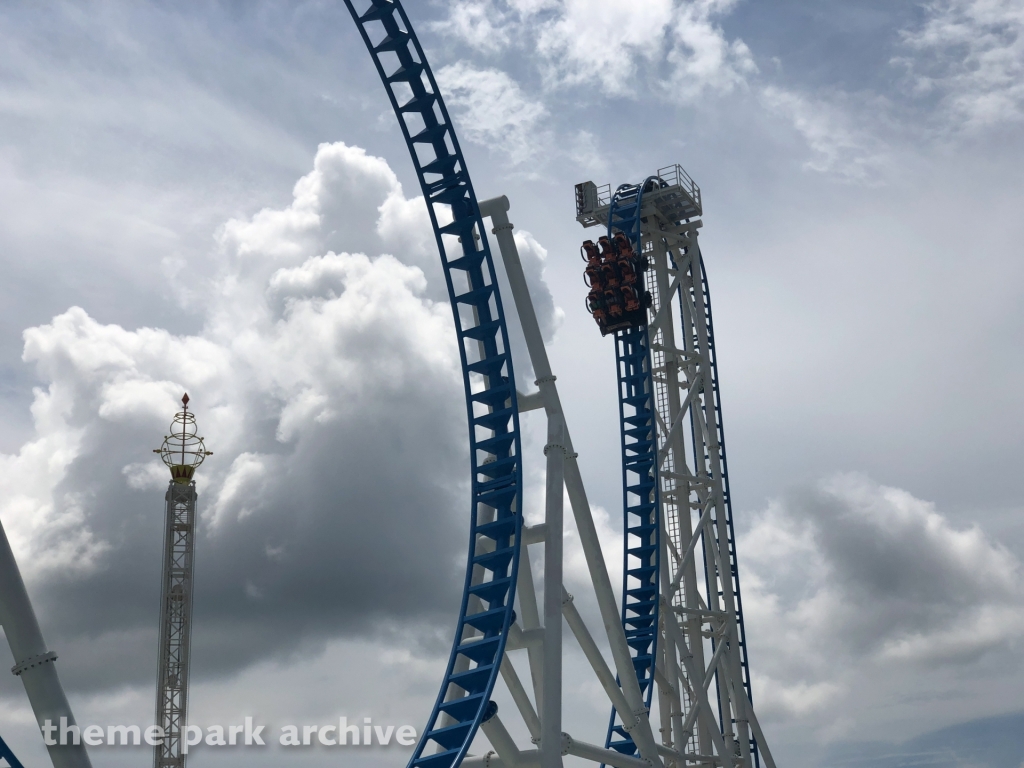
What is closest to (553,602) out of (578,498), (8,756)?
(578,498)

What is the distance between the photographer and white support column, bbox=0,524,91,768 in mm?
11172

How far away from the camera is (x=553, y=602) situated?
54.4 feet

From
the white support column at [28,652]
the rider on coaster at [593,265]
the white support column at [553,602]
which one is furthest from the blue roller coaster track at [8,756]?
the rider on coaster at [593,265]

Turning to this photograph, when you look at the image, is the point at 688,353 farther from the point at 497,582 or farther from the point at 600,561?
the point at 497,582

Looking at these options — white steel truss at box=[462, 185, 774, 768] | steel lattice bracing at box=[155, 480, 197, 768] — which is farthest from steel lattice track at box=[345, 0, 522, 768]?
steel lattice bracing at box=[155, 480, 197, 768]

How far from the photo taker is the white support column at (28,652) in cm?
1117

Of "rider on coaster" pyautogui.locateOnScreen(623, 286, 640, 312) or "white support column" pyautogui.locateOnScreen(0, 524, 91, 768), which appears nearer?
"white support column" pyautogui.locateOnScreen(0, 524, 91, 768)

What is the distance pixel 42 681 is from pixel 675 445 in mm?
17834

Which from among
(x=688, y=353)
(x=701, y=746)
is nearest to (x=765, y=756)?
(x=701, y=746)

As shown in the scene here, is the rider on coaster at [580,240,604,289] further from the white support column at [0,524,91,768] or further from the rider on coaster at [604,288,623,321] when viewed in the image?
the white support column at [0,524,91,768]

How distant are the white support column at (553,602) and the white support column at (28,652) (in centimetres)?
671

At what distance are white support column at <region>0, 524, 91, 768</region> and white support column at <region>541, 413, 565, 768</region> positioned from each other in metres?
6.71

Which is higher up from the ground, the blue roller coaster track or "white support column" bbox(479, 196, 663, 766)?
"white support column" bbox(479, 196, 663, 766)

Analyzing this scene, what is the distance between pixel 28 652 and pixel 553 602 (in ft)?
24.6
